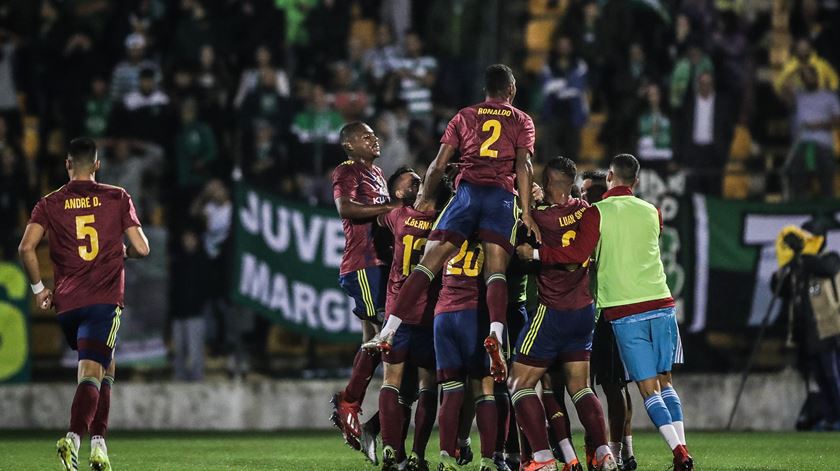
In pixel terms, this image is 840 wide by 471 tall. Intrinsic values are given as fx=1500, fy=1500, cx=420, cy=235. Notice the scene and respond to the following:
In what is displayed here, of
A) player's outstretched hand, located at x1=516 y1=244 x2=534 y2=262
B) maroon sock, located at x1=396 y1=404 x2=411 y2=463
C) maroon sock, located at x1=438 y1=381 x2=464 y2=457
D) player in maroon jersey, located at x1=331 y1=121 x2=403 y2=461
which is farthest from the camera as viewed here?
player in maroon jersey, located at x1=331 y1=121 x2=403 y2=461

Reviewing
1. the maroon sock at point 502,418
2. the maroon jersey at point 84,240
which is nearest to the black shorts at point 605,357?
the maroon sock at point 502,418

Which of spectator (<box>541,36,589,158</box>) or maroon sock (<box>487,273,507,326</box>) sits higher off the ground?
spectator (<box>541,36,589,158</box>)

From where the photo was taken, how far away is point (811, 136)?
18.3 meters

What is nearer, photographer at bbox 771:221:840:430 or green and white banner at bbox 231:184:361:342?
photographer at bbox 771:221:840:430

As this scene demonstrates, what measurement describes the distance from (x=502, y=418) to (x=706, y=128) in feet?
28.6

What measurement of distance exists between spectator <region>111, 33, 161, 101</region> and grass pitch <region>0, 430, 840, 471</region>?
5.32 m

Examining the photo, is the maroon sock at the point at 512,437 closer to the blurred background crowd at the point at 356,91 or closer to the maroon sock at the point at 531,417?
the maroon sock at the point at 531,417

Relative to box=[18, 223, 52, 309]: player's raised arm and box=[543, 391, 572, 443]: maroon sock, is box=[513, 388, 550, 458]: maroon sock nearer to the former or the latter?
box=[543, 391, 572, 443]: maroon sock

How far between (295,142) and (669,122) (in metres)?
4.60

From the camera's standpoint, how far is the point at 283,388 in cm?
1659

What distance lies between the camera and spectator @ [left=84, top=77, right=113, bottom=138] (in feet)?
62.6

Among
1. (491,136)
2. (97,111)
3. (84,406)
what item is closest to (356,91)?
(97,111)

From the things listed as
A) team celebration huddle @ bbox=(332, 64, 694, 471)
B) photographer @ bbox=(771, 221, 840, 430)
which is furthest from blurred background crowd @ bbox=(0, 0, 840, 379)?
team celebration huddle @ bbox=(332, 64, 694, 471)

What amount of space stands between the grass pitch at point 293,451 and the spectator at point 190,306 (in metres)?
0.84
